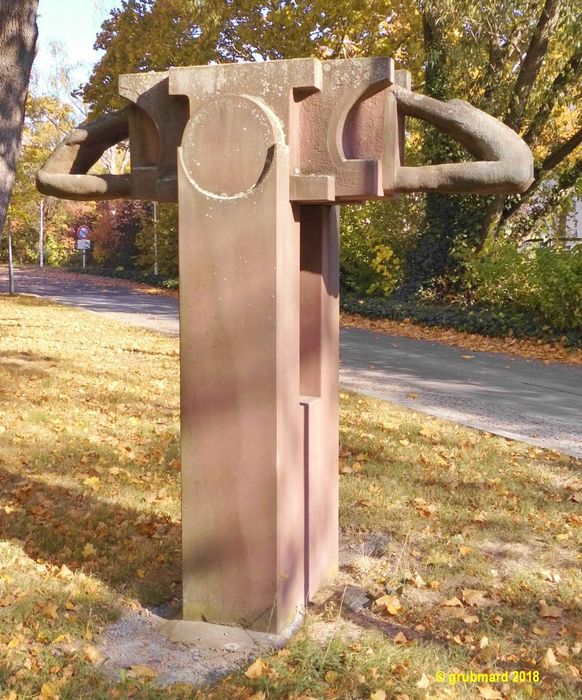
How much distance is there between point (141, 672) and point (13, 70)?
186 inches

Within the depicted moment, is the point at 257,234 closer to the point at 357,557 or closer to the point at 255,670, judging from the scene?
the point at 255,670

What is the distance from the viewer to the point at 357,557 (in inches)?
176

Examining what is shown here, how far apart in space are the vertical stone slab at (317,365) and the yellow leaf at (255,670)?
0.71 m

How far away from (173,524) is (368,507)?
4.15 feet

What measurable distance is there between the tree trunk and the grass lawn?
217 centimetres

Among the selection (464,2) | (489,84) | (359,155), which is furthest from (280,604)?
(489,84)

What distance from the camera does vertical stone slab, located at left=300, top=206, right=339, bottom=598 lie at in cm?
379

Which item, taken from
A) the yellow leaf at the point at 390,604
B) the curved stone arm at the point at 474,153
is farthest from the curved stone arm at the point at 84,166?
the yellow leaf at the point at 390,604

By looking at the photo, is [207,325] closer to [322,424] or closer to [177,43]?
[322,424]

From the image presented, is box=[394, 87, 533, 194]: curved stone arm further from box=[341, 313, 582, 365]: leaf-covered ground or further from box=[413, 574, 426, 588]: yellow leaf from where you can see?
box=[341, 313, 582, 365]: leaf-covered ground

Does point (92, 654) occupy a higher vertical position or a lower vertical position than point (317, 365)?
lower

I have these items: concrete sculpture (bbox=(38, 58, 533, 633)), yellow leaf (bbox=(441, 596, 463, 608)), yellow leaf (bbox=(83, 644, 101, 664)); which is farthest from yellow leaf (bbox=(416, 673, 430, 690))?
yellow leaf (bbox=(83, 644, 101, 664))

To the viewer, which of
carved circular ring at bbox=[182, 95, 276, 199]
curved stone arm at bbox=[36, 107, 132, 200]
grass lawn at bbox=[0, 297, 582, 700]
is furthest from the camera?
curved stone arm at bbox=[36, 107, 132, 200]

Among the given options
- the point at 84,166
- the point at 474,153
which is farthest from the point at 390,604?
the point at 84,166
